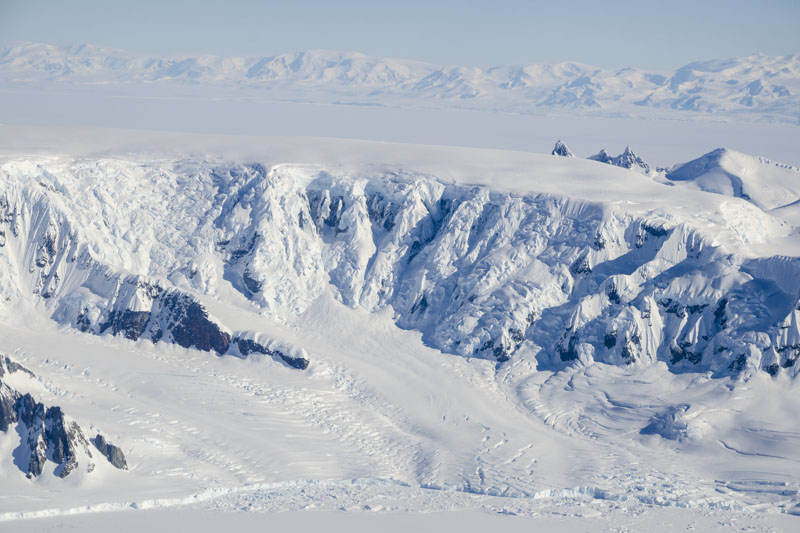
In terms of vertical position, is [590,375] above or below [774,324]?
below

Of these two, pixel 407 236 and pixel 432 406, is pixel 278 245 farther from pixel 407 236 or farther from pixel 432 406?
pixel 432 406

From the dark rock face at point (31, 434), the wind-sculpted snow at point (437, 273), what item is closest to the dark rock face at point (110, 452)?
the dark rock face at point (31, 434)

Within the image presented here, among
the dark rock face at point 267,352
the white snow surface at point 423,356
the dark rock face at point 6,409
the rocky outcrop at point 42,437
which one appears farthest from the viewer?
the dark rock face at point 267,352

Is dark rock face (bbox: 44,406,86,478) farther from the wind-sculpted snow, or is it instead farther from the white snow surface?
the wind-sculpted snow

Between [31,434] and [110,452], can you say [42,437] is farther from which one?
[110,452]

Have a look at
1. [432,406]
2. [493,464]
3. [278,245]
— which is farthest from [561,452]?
[278,245]

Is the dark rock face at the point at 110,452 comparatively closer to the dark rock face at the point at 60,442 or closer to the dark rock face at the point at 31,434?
the dark rock face at the point at 60,442

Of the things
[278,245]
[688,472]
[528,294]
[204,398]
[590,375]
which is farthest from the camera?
[278,245]

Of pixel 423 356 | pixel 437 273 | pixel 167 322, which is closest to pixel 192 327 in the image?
pixel 167 322
